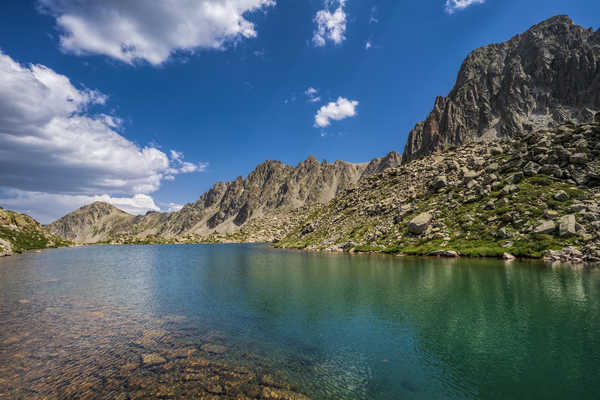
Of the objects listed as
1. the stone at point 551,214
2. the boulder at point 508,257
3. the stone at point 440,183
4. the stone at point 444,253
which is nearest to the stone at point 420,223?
the stone at point 444,253

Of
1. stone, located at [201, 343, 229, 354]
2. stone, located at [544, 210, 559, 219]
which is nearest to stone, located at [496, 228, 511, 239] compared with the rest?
stone, located at [544, 210, 559, 219]

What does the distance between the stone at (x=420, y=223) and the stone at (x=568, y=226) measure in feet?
120

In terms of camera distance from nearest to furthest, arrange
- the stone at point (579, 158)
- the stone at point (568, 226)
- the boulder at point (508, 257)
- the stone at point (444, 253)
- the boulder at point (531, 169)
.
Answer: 1. the stone at point (568, 226)
2. the boulder at point (508, 257)
3. the stone at point (444, 253)
4. the stone at point (579, 158)
5. the boulder at point (531, 169)

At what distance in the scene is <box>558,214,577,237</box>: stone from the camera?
6111cm

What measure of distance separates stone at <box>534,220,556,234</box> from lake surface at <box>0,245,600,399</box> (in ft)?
94.5

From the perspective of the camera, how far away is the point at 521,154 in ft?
337

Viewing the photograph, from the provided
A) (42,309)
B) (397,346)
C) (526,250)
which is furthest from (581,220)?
(42,309)

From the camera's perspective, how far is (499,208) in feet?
268

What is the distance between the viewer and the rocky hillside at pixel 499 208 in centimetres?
6425

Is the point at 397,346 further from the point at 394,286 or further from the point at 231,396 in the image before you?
the point at 394,286

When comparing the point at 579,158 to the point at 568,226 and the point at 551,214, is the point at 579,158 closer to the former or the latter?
the point at 551,214

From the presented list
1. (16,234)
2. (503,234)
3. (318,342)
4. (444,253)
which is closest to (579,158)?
(503,234)

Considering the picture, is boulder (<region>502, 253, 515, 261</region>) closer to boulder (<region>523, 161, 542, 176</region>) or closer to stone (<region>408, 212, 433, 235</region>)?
stone (<region>408, 212, 433, 235</region>)

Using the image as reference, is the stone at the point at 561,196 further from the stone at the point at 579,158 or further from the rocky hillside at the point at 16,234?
the rocky hillside at the point at 16,234
